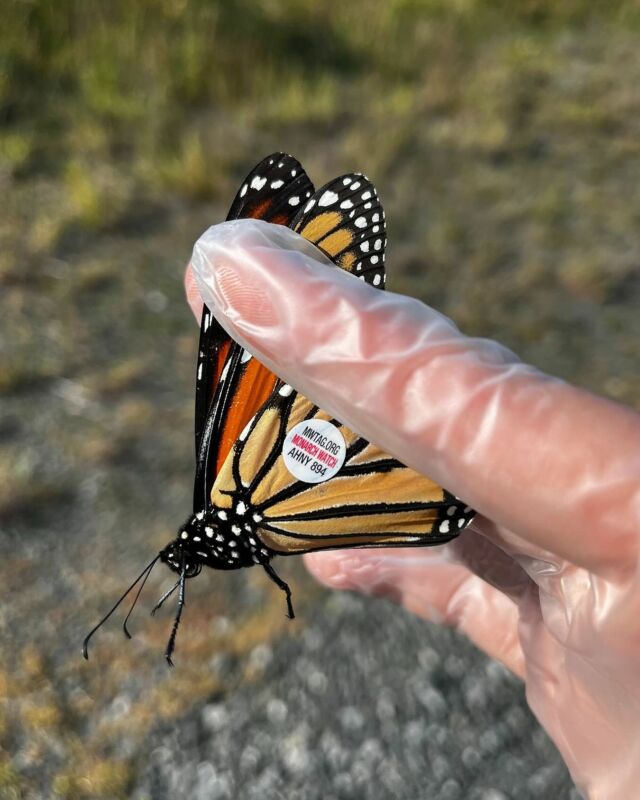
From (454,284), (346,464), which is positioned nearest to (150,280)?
(454,284)

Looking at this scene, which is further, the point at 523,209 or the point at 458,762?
the point at 523,209

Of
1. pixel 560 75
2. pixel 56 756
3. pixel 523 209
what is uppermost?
pixel 560 75

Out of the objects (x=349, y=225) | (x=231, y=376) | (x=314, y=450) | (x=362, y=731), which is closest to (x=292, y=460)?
(x=314, y=450)

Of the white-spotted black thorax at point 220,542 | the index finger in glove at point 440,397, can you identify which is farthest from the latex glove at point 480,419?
the white-spotted black thorax at point 220,542

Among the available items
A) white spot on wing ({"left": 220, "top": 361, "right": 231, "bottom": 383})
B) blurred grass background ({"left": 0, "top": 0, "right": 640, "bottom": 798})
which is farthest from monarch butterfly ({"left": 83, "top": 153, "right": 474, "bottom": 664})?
blurred grass background ({"left": 0, "top": 0, "right": 640, "bottom": 798})

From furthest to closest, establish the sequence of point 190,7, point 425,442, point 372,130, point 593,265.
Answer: point 190,7 < point 372,130 < point 593,265 < point 425,442

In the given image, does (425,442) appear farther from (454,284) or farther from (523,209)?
(523,209)

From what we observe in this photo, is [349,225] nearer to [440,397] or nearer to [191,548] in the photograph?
[440,397]
